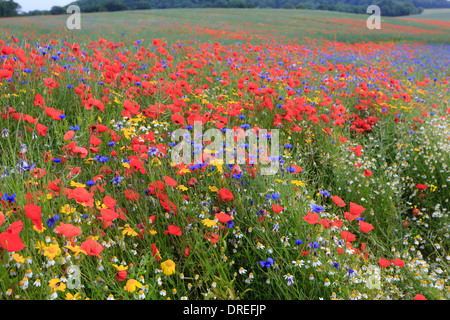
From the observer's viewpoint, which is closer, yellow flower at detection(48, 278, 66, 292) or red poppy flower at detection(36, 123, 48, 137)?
yellow flower at detection(48, 278, 66, 292)

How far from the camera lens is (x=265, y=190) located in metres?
2.33

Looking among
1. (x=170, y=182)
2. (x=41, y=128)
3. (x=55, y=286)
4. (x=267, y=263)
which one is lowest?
(x=267, y=263)

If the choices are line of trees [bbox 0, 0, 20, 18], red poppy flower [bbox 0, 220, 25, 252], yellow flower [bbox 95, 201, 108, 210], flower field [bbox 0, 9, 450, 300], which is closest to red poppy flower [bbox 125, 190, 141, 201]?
flower field [bbox 0, 9, 450, 300]

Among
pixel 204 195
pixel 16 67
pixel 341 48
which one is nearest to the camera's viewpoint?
pixel 204 195

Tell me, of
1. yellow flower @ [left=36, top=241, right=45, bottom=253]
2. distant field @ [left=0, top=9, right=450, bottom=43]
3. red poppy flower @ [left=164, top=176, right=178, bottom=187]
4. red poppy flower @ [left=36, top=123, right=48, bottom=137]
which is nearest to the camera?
yellow flower @ [left=36, top=241, right=45, bottom=253]

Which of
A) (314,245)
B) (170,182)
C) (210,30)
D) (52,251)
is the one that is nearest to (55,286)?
(52,251)

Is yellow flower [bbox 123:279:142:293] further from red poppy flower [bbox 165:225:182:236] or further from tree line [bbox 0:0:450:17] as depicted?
tree line [bbox 0:0:450:17]

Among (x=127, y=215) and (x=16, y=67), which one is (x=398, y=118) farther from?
(x=16, y=67)

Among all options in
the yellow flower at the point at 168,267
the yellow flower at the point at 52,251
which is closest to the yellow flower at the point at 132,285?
the yellow flower at the point at 168,267

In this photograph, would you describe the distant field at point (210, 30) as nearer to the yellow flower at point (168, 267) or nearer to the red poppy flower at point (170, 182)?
the red poppy flower at point (170, 182)

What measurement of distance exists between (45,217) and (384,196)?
2800 millimetres

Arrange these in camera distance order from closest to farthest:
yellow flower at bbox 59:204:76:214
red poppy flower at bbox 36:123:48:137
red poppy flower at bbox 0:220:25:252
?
red poppy flower at bbox 0:220:25:252 → yellow flower at bbox 59:204:76:214 → red poppy flower at bbox 36:123:48:137

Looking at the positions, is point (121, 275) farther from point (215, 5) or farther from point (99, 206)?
point (215, 5)
